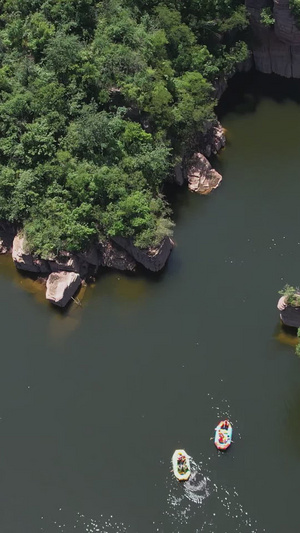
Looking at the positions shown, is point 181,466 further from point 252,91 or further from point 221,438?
point 252,91

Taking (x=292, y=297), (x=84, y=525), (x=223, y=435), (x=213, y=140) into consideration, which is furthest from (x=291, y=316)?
(x=213, y=140)

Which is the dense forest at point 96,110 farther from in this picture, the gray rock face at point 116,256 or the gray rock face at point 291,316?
the gray rock face at point 291,316

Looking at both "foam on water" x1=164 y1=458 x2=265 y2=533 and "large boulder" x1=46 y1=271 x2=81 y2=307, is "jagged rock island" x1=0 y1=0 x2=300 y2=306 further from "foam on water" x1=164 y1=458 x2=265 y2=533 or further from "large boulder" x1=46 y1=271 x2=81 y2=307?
"foam on water" x1=164 y1=458 x2=265 y2=533

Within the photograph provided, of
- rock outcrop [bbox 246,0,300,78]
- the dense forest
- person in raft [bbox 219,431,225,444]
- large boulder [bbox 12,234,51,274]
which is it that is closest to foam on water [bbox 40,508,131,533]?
person in raft [bbox 219,431,225,444]

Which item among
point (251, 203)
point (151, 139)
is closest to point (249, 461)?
point (251, 203)

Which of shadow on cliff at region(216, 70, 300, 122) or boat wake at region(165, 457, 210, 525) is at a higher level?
shadow on cliff at region(216, 70, 300, 122)
